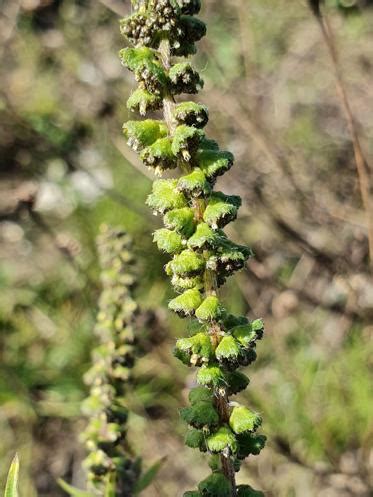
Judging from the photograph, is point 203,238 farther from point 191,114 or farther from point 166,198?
point 191,114

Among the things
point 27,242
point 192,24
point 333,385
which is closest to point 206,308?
point 192,24

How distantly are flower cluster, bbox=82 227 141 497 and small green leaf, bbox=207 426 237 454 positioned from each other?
1.08m

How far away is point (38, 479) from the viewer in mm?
4164

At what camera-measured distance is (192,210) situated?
149cm

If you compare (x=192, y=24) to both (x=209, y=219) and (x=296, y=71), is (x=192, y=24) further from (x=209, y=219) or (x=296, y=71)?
(x=296, y=71)

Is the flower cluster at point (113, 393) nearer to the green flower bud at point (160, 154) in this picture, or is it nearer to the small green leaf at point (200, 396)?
the small green leaf at point (200, 396)

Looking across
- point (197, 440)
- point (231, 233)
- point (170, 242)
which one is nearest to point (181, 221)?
point (170, 242)

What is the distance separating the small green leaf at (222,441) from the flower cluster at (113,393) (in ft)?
3.54

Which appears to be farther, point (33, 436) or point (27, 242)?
point (27, 242)

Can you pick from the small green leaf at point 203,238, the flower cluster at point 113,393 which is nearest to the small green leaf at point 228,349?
the small green leaf at point 203,238

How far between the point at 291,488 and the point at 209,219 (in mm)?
2921

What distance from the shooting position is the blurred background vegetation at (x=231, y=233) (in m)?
4.11

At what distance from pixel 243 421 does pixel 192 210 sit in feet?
1.73

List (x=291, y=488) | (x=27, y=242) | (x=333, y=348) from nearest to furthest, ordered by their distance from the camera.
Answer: (x=291, y=488) → (x=333, y=348) → (x=27, y=242)
